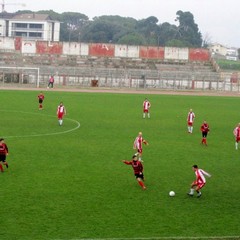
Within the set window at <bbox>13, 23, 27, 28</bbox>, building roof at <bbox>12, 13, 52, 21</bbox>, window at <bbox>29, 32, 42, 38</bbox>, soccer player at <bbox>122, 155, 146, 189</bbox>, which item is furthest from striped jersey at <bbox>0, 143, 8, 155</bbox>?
window at <bbox>13, 23, 27, 28</bbox>

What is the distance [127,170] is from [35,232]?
8.56m

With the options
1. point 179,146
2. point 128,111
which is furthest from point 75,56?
point 179,146

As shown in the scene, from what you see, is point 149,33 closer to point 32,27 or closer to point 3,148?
point 32,27

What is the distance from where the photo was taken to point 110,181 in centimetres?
2091

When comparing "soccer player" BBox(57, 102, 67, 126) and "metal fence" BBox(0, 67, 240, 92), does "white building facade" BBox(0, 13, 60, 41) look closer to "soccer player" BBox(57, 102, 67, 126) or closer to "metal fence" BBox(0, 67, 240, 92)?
"metal fence" BBox(0, 67, 240, 92)

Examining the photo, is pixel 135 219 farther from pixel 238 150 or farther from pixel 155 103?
pixel 155 103

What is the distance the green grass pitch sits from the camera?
1561 centimetres

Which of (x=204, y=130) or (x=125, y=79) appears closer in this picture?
(x=204, y=130)

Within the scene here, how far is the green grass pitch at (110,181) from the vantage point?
15.6m

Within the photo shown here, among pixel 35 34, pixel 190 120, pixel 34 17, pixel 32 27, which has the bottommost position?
pixel 190 120

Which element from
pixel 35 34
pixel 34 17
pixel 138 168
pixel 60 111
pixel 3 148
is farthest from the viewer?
pixel 35 34

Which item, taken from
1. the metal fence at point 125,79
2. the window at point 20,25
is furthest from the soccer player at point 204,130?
the window at point 20,25

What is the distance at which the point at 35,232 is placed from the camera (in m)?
14.9

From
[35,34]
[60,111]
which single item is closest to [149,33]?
[35,34]
